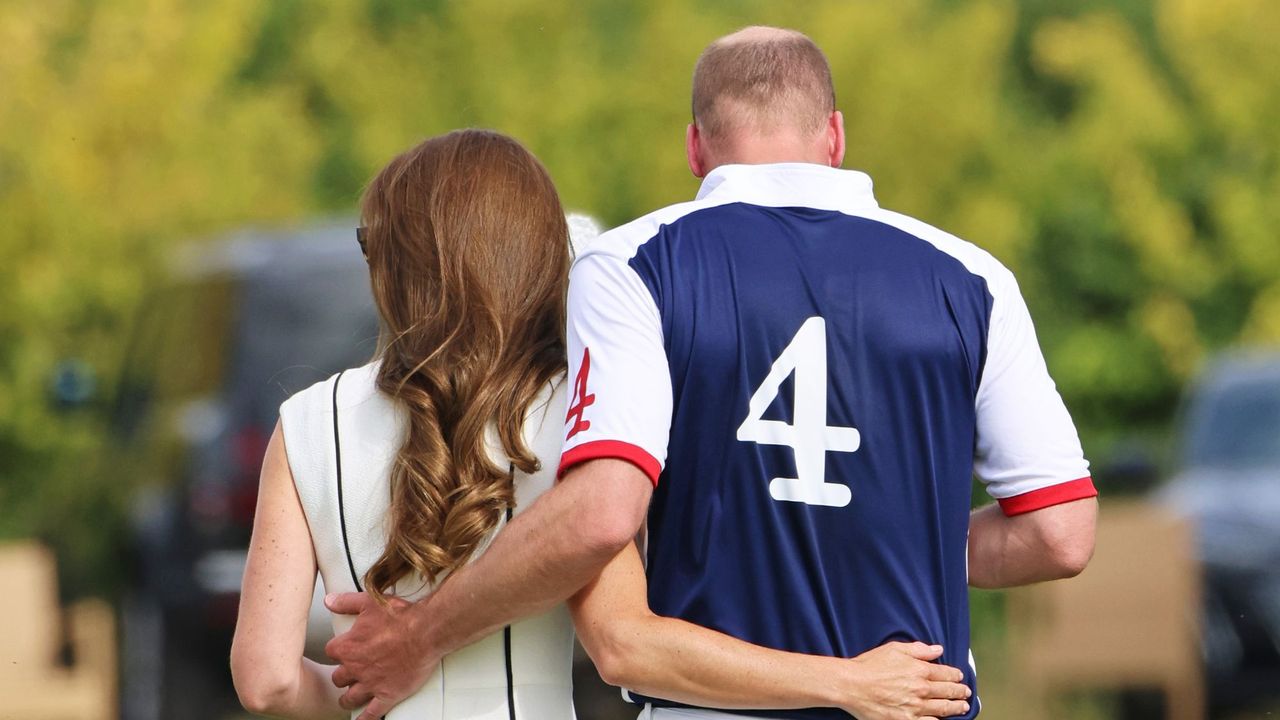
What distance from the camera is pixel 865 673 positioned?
2459 millimetres

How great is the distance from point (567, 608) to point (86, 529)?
8.65 metres

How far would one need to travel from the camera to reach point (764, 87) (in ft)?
8.84

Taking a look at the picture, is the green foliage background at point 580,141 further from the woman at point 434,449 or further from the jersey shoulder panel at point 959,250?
the jersey shoulder panel at point 959,250

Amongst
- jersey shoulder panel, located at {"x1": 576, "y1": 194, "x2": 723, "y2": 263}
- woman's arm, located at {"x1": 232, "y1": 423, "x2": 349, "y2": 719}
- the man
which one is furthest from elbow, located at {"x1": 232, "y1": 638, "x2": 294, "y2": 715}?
jersey shoulder panel, located at {"x1": 576, "y1": 194, "x2": 723, "y2": 263}

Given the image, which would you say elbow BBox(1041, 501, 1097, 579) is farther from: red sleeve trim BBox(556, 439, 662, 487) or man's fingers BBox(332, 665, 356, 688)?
man's fingers BBox(332, 665, 356, 688)

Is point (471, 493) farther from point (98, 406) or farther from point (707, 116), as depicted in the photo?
point (98, 406)

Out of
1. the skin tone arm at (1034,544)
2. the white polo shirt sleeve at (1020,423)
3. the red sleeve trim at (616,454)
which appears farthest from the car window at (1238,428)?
the red sleeve trim at (616,454)

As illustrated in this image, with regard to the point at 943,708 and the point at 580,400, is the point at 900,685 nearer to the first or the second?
the point at 943,708

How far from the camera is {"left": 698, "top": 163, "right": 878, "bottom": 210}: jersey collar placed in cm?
261

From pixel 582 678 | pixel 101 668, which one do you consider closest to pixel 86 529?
pixel 101 668

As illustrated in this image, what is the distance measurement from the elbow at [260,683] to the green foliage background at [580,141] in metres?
7.56

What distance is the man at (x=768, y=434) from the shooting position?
2445mm

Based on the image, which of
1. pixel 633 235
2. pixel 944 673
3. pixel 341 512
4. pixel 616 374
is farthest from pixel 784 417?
pixel 341 512

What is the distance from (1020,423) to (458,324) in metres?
0.89
